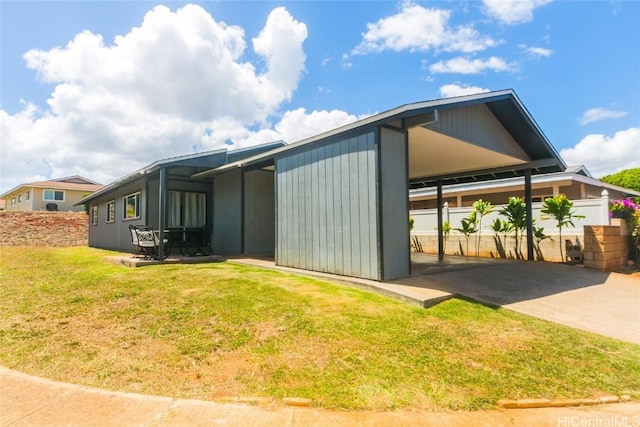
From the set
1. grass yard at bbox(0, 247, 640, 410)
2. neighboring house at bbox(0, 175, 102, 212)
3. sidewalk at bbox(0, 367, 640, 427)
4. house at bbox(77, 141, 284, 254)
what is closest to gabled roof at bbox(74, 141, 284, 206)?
house at bbox(77, 141, 284, 254)

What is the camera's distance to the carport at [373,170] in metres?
5.79

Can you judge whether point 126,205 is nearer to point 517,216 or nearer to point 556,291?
point 556,291

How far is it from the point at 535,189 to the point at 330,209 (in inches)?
589

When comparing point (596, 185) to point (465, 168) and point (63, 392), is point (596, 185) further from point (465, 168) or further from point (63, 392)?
point (63, 392)

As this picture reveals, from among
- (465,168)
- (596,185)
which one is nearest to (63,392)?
(465,168)

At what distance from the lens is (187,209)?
465 inches

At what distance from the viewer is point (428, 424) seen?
2270 mm

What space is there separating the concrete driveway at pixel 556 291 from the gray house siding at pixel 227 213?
614 centimetres

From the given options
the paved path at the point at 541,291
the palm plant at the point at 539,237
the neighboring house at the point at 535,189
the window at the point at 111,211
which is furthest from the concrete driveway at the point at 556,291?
the window at the point at 111,211

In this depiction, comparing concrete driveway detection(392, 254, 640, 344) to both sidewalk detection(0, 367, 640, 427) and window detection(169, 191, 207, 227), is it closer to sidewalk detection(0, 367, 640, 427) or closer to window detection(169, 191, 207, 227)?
sidewalk detection(0, 367, 640, 427)

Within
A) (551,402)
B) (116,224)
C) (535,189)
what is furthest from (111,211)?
(535,189)

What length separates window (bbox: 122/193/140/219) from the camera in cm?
1232

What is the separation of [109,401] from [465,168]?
11.3m

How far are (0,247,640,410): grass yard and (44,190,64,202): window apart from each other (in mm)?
31116
